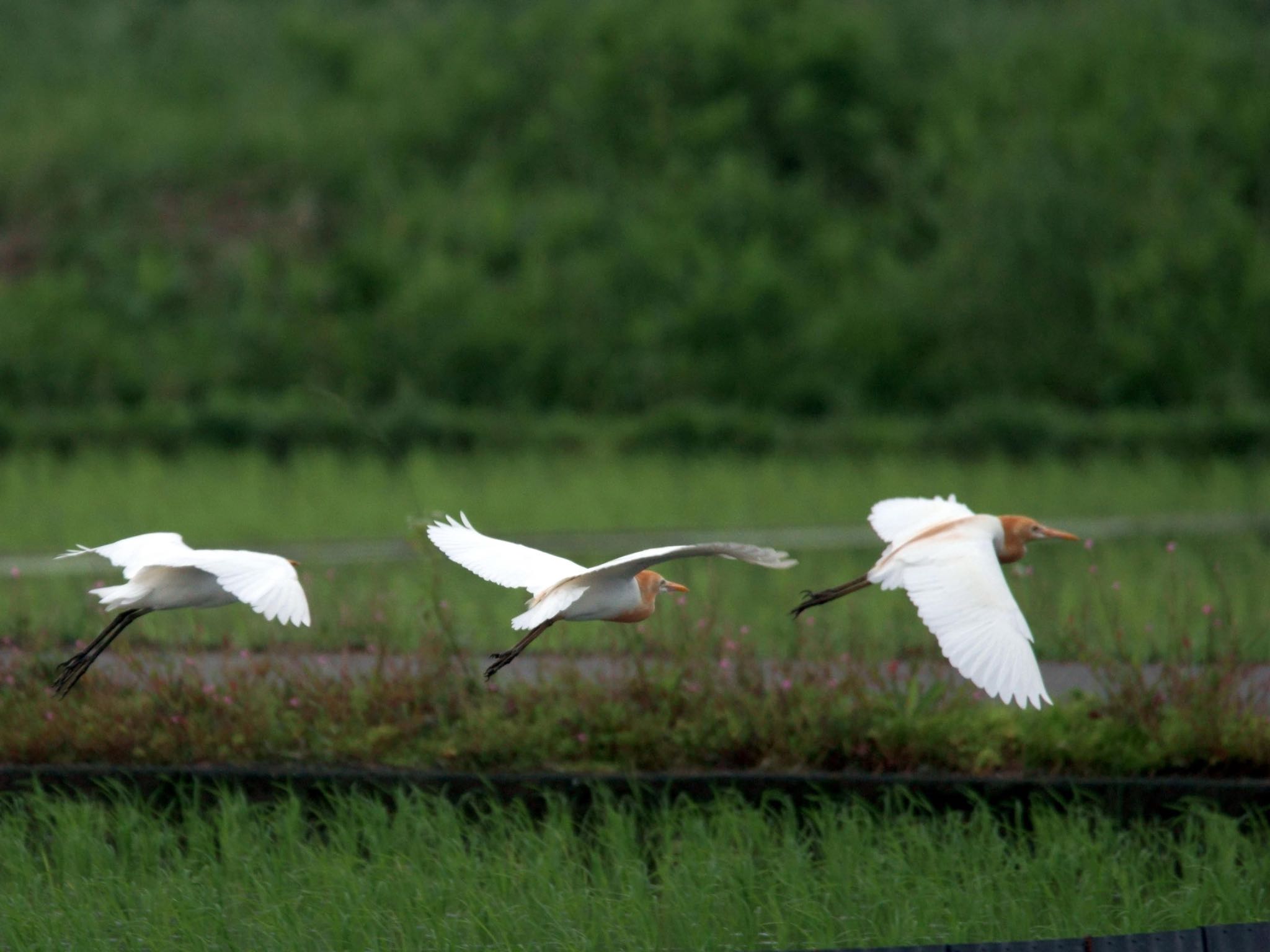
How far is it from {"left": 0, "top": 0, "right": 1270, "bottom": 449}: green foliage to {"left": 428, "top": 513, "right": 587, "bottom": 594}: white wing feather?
1295 cm

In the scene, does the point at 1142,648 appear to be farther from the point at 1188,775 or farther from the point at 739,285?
the point at 739,285

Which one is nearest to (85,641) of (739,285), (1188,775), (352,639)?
(352,639)

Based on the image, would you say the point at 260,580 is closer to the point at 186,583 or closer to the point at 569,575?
the point at 186,583

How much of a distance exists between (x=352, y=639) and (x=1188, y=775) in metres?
3.47

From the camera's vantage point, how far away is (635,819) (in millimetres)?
5945

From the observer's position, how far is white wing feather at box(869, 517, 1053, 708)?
3.59m

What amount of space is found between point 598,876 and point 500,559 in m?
1.61

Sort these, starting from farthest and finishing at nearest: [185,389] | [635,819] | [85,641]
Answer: [185,389] < [85,641] < [635,819]

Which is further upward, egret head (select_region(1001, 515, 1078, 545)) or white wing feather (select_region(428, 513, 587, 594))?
white wing feather (select_region(428, 513, 587, 594))

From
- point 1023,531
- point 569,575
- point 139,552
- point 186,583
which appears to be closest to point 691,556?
point 569,575

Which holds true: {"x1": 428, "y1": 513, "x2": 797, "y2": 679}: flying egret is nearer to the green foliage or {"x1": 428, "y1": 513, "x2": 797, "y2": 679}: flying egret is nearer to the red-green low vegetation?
the red-green low vegetation

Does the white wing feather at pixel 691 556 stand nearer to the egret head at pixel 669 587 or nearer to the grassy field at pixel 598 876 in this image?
the egret head at pixel 669 587

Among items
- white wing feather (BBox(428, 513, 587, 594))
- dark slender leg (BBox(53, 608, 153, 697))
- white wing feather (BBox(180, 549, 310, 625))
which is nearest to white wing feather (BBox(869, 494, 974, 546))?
white wing feather (BBox(428, 513, 587, 594))

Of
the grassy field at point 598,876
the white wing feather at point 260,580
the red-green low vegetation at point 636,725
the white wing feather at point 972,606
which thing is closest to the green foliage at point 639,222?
the red-green low vegetation at point 636,725
